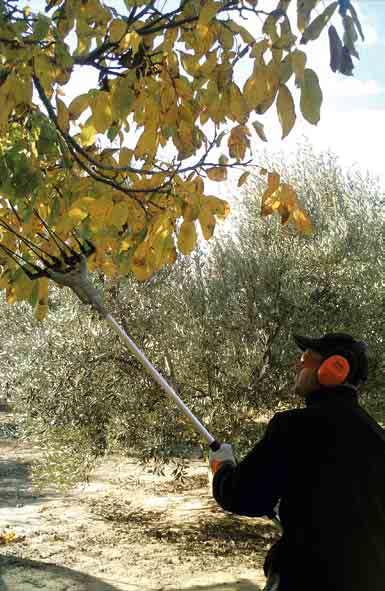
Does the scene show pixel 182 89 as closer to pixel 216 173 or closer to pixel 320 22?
pixel 216 173

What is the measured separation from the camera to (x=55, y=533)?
35.0ft

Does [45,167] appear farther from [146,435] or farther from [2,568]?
[146,435]

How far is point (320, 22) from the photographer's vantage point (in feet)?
6.75

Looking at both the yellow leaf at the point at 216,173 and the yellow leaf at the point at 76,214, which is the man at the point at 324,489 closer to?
the yellow leaf at the point at 216,173

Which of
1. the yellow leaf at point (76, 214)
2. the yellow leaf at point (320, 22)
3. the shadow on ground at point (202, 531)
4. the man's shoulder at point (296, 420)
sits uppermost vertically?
the yellow leaf at point (320, 22)

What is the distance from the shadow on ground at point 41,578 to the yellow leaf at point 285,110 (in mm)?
6568

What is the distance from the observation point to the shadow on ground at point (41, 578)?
7301 mm

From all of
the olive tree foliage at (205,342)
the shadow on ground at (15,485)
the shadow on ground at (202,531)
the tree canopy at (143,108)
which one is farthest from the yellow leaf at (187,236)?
the shadow on ground at (15,485)

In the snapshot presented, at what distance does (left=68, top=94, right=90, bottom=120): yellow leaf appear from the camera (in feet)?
8.69

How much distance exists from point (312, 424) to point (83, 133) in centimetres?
162

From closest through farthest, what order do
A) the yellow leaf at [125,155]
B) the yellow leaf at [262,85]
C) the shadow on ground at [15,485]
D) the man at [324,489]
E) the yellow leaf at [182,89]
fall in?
the yellow leaf at [262,85] < the man at [324,489] < the yellow leaf at [182,89] < the yellow leaf at [125,155] < the shadow on ground at [15,485]

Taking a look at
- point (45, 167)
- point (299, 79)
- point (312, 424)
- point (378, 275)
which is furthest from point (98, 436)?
point (299, 79)

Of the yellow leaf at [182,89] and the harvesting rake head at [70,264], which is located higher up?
the yellow leaf at [182,89]

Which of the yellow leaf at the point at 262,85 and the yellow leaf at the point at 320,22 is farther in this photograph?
the yellow leaf at the point at 262,85
